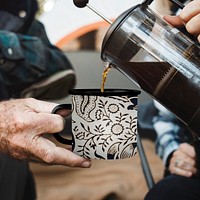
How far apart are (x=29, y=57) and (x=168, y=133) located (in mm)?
485

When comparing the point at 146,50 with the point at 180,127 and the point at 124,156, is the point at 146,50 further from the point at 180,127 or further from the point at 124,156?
the point at 180,127

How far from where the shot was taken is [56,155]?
2.39ft

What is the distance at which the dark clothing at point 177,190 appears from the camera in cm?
91

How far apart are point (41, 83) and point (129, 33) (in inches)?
31.1

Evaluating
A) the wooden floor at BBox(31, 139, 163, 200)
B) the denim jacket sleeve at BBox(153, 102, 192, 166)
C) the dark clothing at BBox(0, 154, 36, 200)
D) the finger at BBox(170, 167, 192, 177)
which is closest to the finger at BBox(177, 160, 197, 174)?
the finger at BBox(170, 167, 192, 177)

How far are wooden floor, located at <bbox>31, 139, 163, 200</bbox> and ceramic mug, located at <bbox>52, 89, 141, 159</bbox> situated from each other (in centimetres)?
77

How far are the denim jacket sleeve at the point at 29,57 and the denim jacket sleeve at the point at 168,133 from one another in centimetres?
33

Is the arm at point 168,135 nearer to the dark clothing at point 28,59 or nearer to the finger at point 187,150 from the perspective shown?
the finger at point 187,150

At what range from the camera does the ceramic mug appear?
0.70 meters

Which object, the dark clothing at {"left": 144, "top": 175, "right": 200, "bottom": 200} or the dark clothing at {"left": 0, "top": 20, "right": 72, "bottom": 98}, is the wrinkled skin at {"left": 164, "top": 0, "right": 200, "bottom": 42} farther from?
the dark clothing at {"left": 0, "top": 20, "right": 72, "bottom": 98}

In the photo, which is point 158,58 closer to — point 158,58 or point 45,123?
point 158,58

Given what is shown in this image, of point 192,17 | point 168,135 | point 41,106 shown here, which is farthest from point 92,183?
point 192,17

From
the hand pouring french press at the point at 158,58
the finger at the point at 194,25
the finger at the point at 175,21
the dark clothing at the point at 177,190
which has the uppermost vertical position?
the finger at the point at 194,25

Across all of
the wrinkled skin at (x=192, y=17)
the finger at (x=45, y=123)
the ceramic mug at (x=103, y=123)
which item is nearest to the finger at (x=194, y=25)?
the wrinkled skin at (x=192, y=17)
